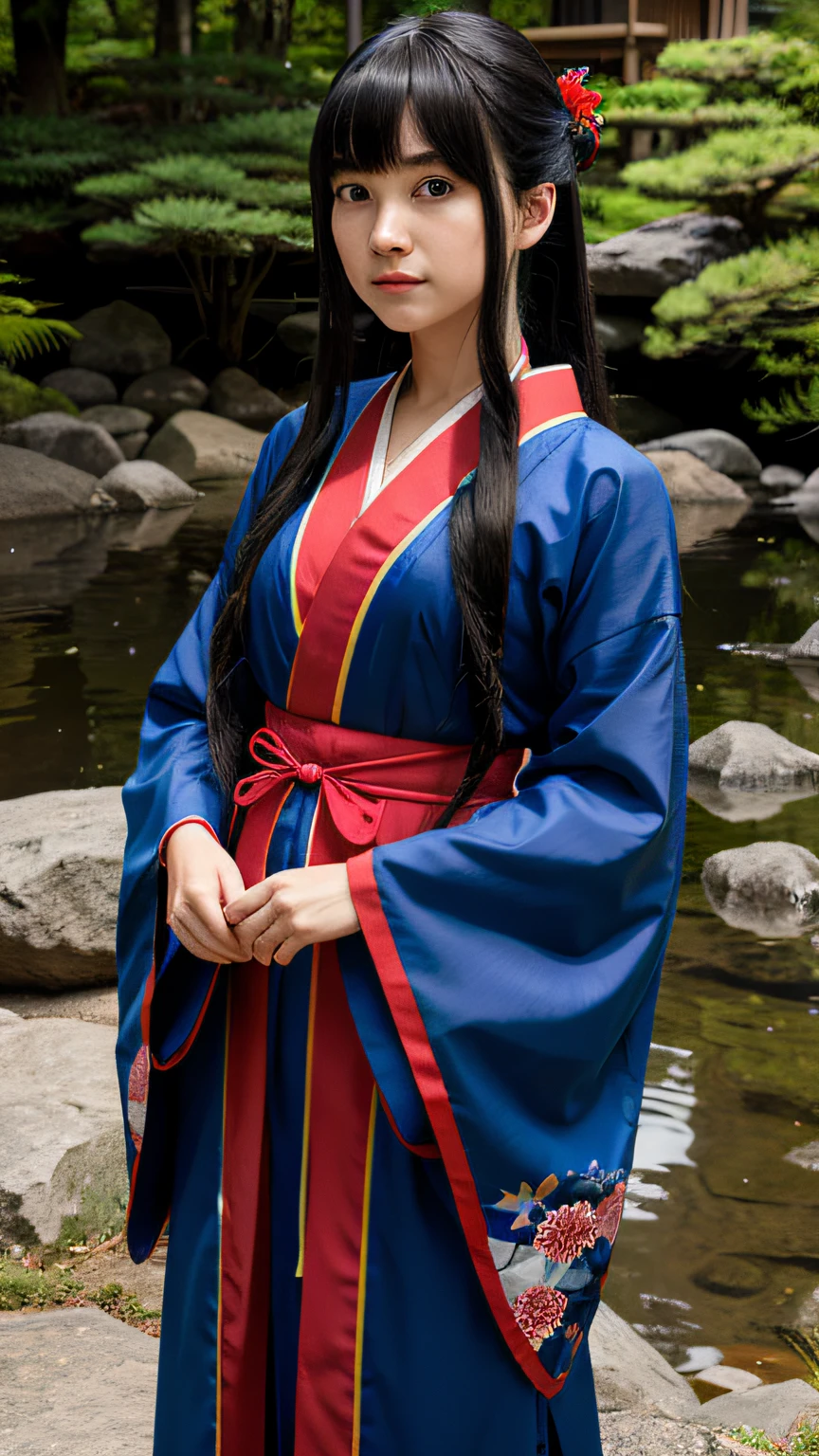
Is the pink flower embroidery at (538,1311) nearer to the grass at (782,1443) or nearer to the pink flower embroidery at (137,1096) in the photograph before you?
the pink flower embroidery at (137,1096)

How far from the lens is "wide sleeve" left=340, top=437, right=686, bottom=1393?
1246mm

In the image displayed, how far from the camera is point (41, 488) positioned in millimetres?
11336

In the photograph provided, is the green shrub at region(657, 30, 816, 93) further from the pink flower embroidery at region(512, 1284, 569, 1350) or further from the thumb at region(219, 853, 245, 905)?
the pink flower embroidery at region(512, 1284, 569, 1350)

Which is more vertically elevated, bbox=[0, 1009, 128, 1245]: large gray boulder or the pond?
bbox=[0, 1009, 128, 1245]: large gray boulder

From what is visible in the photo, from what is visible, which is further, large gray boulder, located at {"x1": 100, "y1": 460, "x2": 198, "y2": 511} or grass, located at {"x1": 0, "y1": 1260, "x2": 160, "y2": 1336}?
large gray boulder, located at {"x1": 100, "y1": 460, "x2": 198, "y2": 511}

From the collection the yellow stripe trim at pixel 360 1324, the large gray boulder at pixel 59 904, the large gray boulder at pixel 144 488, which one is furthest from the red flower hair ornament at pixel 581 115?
the large gray boulder at pixel 144 488

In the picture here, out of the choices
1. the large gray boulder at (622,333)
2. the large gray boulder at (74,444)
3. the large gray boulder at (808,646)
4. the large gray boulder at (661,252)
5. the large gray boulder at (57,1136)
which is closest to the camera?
the large gray boulder at (57,1136)

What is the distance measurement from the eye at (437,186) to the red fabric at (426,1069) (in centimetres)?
61

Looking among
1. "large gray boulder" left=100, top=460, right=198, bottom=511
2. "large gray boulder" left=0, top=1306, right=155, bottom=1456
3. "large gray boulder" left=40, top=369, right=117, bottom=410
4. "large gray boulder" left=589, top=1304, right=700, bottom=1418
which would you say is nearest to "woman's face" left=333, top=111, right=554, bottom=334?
"large gray boulder" left=0, top=1306, right=155, bottom=1456

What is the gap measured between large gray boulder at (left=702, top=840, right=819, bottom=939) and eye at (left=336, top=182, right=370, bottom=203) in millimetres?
3454

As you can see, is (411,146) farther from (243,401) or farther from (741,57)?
(741,57)

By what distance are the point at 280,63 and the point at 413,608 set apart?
15538 millimetres

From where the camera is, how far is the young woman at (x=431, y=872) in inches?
49.5

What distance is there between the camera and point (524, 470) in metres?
1.33
